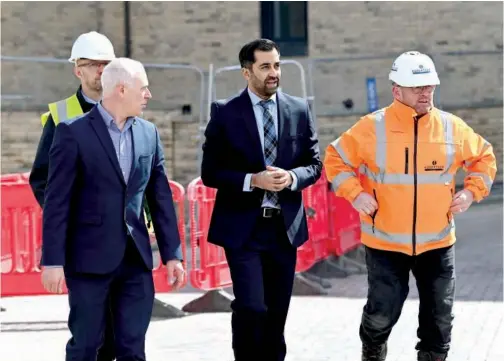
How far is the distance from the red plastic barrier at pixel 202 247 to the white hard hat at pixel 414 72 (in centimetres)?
347

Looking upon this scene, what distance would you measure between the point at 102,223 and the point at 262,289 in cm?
126

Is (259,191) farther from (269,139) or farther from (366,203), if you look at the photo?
(366,203)

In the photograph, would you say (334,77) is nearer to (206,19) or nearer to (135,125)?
(206,19)

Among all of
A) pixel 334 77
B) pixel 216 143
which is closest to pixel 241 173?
pixel 216 143

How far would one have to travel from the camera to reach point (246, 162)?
22.3 ft

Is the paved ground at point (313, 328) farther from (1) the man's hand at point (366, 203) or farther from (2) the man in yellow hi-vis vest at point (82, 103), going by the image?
(2) the man in yellow hi-vis vest at point (82, 103)

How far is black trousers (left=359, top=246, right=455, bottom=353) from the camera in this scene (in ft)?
22.1

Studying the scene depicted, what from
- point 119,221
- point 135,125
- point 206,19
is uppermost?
point 206,19

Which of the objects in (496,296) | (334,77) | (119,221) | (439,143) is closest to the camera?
(119,221)

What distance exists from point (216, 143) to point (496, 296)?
4312 mm

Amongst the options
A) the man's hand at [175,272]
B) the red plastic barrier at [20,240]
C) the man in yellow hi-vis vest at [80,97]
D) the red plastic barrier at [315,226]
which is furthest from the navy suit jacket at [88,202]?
the red plastic barrier at [315,226]

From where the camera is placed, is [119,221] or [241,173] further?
[241,173]

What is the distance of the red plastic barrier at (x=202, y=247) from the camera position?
387 inches

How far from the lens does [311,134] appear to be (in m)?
6.93
